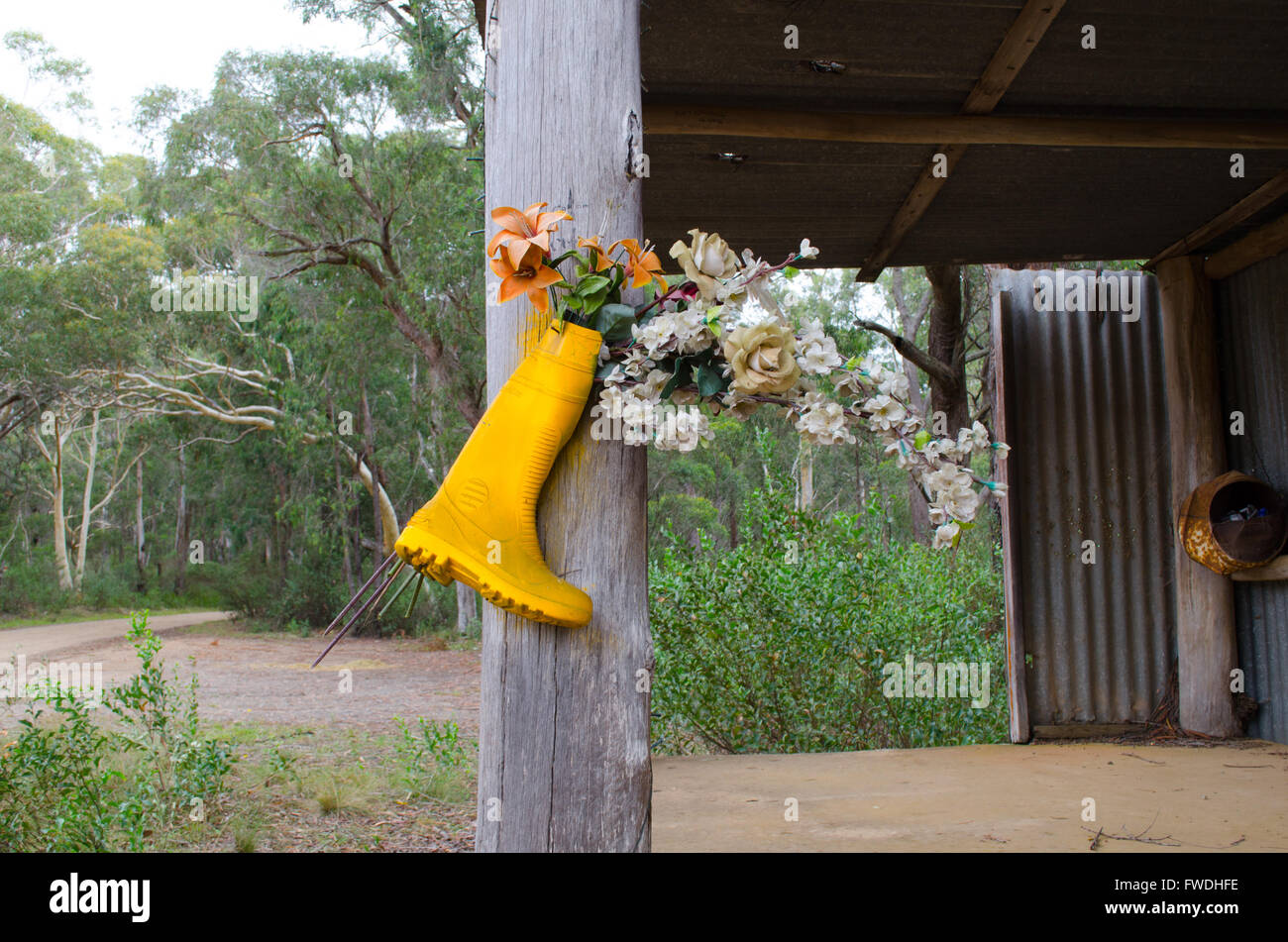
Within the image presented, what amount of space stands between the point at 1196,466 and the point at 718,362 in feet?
17.0

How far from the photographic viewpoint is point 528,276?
1.74 meters

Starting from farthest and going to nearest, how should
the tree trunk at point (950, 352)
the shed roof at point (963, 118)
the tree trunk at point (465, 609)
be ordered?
1. the tree trunk at point (465, 609)
2. the tree trunk at point (950, 352)
3. the shed roof at point (963, 118)

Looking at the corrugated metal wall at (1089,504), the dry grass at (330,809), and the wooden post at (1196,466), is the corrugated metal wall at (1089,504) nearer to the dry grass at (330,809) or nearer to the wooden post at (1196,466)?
the wooden post at (1196,466)

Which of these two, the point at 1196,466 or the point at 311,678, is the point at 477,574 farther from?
the point at 311,678

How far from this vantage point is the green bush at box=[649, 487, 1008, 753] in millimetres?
6090

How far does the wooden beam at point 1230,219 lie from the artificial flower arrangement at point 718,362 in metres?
4.63

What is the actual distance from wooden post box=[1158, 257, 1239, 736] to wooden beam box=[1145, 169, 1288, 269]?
0.24ft

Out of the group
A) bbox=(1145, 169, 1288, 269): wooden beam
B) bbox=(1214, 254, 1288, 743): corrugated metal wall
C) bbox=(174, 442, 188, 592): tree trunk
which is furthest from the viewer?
bbox=(174, 442, 188, 592): tree trunk

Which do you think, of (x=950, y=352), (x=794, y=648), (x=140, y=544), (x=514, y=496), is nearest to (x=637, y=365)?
(x=514, y=496)

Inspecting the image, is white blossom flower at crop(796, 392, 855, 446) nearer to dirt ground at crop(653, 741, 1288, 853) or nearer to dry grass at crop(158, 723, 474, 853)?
dirt ground at crop(653, 741, 1288, 853)

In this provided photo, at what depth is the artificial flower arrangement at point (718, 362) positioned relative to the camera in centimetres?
167

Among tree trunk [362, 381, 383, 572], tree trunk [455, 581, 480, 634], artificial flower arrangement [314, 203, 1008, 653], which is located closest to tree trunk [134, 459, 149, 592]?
tree trunk [362, 381, 383, 572]

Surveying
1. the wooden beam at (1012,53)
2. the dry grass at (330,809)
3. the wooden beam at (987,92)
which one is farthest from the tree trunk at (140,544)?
the wooden beam at (1012,53)

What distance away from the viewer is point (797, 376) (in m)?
1.69
